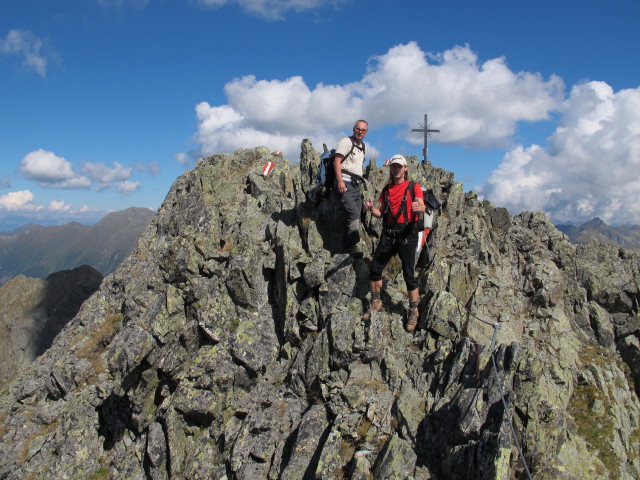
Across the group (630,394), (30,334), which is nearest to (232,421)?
(630,394)

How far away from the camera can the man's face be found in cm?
1620

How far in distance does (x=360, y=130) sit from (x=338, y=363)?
31.9 ft

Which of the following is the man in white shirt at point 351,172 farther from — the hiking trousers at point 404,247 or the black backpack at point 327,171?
the hiking trousers at point 404,247

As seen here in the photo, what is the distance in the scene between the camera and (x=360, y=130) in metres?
16.2

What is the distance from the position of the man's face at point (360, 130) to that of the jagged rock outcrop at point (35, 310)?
6913cm

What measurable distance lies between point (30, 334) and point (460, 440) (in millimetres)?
77139

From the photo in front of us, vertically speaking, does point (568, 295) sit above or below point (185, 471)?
above

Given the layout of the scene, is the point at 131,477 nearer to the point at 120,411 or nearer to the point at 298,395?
the point at 120,411

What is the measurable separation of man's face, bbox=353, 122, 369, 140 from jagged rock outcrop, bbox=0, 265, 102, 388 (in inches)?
2722

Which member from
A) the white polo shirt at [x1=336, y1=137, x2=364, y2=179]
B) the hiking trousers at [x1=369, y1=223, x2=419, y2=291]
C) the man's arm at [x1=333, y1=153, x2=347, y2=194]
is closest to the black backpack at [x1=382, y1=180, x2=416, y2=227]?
the hiking trousers at [x1=369, y1=223, x2=419, y2=291]

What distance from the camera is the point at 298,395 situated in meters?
15.3

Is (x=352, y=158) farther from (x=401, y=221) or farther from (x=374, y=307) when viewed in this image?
(x=374, y=307)

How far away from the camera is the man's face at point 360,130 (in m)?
16.2

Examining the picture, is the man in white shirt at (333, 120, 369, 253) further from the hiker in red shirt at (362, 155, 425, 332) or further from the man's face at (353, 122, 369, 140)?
the hiker in red shirt at (362, 155, 425, 332)
